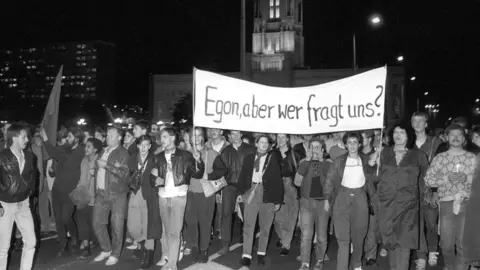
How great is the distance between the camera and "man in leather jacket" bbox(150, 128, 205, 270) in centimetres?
680

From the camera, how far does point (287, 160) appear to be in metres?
7.78

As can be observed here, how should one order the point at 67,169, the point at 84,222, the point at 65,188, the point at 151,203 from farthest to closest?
the point at 67,169
the point at 65,188
the point at 84,222
the point at 151,203

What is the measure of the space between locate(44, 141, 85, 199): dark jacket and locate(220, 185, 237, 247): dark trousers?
2.50 meters

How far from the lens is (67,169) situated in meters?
8.19

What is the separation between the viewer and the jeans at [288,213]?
27.6 ft

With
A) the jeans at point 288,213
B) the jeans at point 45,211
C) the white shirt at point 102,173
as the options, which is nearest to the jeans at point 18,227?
the white shirt at point 102,173

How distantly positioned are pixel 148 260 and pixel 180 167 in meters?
1.61

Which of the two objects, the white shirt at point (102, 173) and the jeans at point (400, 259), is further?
the white shirt at point (102, 173)

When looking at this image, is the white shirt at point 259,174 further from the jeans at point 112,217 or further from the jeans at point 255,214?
the jeans at point 112,217

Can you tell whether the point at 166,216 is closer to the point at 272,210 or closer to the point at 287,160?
the point at 272,210

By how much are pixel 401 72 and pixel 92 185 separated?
281 ft

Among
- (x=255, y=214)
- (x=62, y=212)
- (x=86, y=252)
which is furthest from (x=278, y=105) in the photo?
(x=62, y=212)

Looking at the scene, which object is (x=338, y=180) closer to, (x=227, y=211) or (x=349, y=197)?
(x=349, y=197)

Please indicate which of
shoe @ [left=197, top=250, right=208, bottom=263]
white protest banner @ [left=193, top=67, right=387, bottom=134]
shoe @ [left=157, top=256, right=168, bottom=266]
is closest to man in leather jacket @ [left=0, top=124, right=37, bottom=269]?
shoe @ [left=157, top=256, right=168, bottom=266]
